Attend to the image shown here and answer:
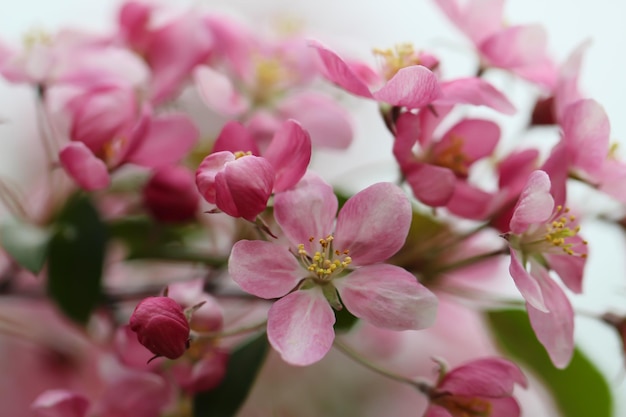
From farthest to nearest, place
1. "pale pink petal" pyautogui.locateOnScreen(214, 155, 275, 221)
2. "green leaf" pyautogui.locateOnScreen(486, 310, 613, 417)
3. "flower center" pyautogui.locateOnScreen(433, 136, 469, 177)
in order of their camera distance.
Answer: "green leaf" pyautogui.locateOnScreen(486, 310, 613, 417), "flower center" pyautogui.locateOnScreen(433, 136, 469, 177), "pale pink petal" pyautogui.locateOnScreen(214, 155, 275, 221)

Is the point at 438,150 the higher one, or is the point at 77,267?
the point at 438,150

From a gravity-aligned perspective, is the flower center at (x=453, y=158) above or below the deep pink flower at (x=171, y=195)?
above

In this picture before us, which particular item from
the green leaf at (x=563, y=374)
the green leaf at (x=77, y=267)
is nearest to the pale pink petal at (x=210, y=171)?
the green leaf at (x=77, y=267)

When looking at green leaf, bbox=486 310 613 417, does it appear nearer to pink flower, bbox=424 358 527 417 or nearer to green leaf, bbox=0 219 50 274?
pink flower, bbox=424 358 527 417

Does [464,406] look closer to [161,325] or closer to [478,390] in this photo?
[478,390]

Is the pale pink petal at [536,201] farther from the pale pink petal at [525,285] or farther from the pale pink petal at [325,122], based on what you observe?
the pale pink petal at [325,122]

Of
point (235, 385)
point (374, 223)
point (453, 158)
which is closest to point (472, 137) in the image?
point (453, 158)

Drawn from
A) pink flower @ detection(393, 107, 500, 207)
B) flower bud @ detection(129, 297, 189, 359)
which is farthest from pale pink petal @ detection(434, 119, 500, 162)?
flower bud @ detection(129, 297, 189, 359)
